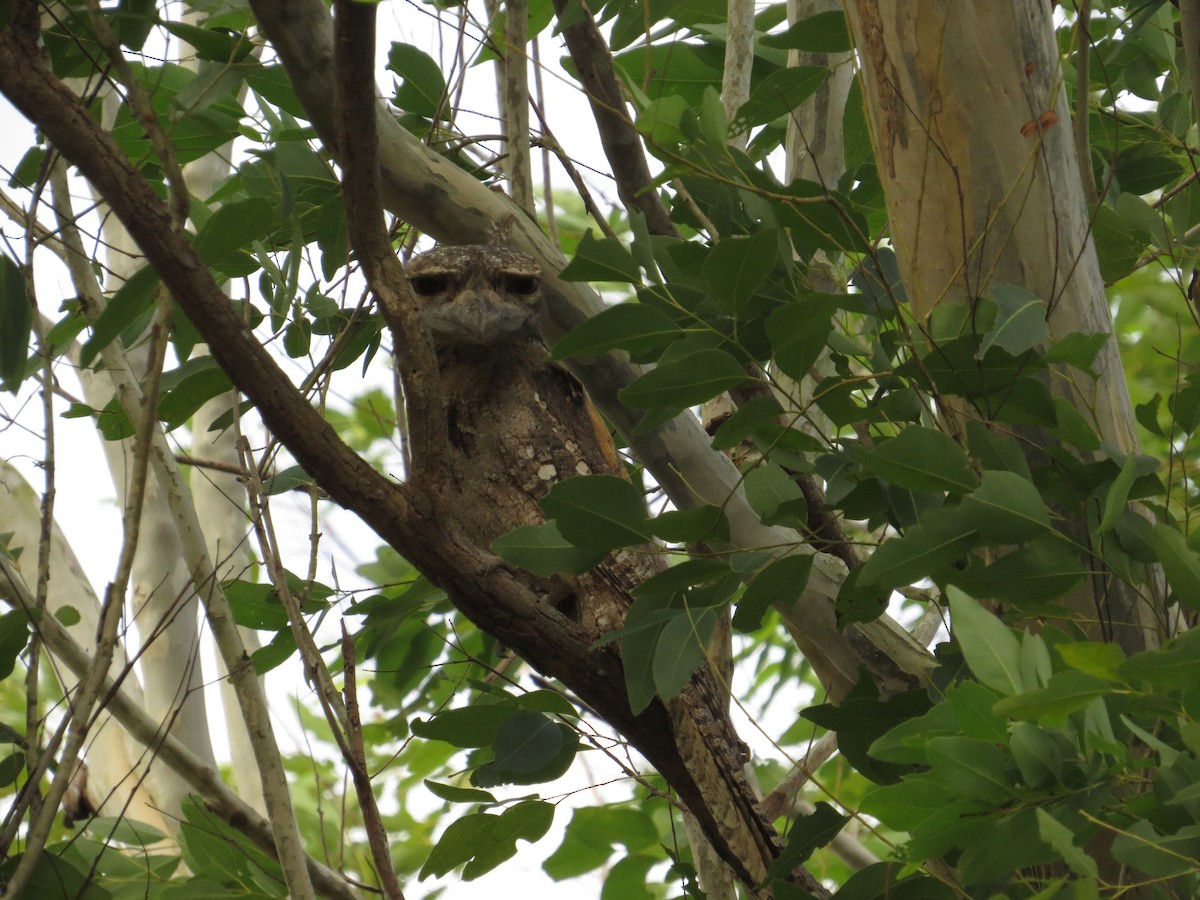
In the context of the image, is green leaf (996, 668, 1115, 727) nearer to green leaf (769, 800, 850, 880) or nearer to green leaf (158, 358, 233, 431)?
green leaf (769, 800, 850, 880)

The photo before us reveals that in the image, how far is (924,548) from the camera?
1.36 metres

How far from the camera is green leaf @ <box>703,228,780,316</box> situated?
4.82 ft

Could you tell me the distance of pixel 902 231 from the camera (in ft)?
5.88

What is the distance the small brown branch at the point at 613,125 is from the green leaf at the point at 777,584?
0.90 meters

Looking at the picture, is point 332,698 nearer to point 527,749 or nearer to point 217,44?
point 527,749

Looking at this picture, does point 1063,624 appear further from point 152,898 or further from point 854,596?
point 152,898

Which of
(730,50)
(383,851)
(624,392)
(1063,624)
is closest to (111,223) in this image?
(730,50)

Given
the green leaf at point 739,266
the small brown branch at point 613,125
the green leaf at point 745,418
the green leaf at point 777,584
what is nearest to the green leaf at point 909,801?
the green leaf at point 777,584

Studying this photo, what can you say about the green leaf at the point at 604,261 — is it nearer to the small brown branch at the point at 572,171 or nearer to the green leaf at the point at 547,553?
the green leaf at the point at 547,553

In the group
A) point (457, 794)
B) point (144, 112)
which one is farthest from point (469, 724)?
point (144, 112)

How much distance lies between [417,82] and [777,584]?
1456mm

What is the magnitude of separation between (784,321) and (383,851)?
44.9 inches

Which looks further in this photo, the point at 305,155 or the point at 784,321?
the point at 305,155

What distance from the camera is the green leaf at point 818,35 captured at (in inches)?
82.2
